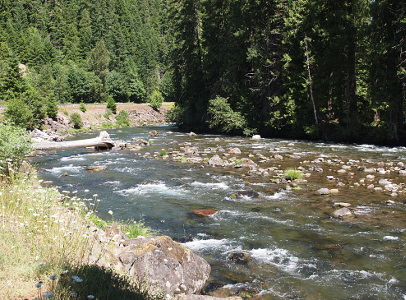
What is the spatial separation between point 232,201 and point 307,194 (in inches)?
118

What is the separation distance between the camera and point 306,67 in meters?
31.7

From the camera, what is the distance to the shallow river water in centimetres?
718

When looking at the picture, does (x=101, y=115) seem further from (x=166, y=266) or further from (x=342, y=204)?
(x=166, y=266)

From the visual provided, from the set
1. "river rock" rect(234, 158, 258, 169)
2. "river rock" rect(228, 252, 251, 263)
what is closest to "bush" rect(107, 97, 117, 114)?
"river rock" rect(234, 158, 258, 169)

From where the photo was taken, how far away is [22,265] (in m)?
4.78

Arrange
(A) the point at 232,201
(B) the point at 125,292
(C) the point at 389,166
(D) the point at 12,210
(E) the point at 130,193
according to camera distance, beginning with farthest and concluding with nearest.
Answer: (C) the point at 389,166 → (E) the point at 130,193 → (A) the point at 232,201 → (D) the point at 12,210 → (B) the point at 125,292

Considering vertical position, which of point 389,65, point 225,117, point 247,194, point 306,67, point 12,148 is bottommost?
point 247,194

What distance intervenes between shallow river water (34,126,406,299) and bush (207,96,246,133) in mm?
15375

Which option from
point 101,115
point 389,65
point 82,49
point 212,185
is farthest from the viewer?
point 82,49

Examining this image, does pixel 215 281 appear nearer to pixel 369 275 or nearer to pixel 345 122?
pixel 369 275

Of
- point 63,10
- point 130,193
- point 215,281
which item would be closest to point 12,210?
point 215,281

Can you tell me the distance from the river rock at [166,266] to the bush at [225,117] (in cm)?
3004

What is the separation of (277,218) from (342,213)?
2.02 metres

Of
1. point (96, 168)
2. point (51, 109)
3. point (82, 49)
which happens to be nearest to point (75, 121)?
point (51, 109)
